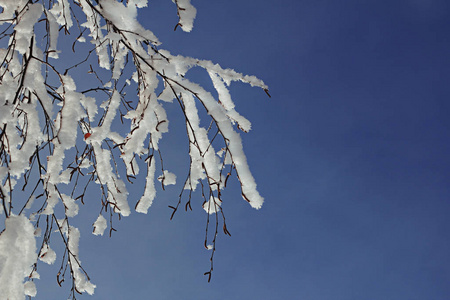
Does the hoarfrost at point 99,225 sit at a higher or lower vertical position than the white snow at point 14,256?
higher

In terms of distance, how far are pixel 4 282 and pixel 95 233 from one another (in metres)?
1.25

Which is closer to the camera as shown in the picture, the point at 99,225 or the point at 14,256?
the point at 14,256

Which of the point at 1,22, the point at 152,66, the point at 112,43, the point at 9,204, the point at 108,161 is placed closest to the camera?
the point at 9,204

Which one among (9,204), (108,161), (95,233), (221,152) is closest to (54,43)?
(108,161)

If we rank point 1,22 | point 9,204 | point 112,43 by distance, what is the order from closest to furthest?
point 9,204 → point 1,22 → point 112,43

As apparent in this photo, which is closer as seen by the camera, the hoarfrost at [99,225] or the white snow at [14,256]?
the white snow at [14,256]

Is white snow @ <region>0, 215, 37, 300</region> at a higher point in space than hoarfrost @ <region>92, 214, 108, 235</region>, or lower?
lower

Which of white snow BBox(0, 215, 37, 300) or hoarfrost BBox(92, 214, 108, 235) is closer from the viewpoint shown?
white snow BBox(0, 215, 37, 300)

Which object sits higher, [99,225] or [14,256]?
[99,225]

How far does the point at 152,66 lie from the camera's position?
67.2 inches

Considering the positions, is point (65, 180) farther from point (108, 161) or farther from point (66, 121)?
point (66, 121)

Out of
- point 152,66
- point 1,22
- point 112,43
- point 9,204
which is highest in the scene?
point 112,43

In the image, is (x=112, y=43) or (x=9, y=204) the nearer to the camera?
(x=9, y=204)

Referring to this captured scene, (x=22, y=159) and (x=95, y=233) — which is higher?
(x=95, y=233)
